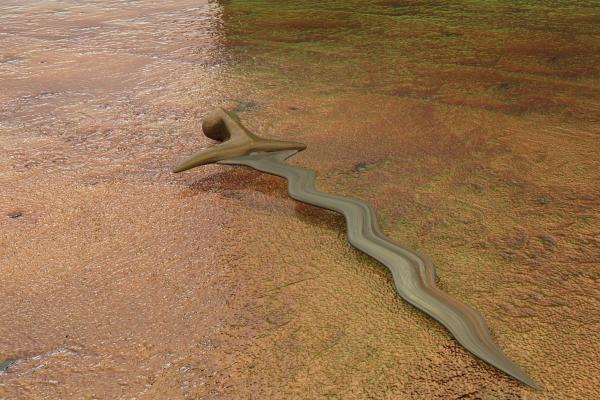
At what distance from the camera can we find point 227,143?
1509mm

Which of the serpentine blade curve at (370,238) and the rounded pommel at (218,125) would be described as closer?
the serpentine blade curve at (370,238)

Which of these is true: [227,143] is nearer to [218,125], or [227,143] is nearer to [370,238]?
[218,125]

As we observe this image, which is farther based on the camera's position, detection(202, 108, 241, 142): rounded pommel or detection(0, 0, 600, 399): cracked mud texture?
detection(202, 108, 241, 142): rounded pommel

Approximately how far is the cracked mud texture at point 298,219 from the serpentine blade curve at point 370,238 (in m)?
0.02

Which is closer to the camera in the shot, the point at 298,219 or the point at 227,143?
the point at 298,219

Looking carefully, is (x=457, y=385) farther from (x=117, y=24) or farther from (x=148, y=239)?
(x=117, y=24)

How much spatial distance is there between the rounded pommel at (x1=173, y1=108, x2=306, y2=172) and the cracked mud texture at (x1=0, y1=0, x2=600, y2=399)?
4 cm

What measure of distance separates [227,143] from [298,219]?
1.08ft

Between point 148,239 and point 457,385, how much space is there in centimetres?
62

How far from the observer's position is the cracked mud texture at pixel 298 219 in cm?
91

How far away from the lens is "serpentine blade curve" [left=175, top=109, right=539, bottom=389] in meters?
0.93

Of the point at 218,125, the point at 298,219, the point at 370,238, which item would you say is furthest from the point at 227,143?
the point at 370,238

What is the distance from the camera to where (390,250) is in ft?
3.73

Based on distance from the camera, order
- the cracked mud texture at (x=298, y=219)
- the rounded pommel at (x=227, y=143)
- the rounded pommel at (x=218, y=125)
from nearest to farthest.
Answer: the cracked mud texture at (x=298, y=219) < the rounded pommel at (x=227, y=143) < the rounded pommel at (x=218, y=125)
